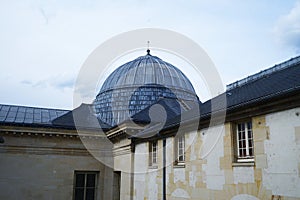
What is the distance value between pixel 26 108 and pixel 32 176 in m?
5.79

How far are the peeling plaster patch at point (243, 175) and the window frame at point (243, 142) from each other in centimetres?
24

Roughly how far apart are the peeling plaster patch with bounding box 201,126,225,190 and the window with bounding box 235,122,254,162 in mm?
473

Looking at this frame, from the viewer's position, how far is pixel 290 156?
6.70m

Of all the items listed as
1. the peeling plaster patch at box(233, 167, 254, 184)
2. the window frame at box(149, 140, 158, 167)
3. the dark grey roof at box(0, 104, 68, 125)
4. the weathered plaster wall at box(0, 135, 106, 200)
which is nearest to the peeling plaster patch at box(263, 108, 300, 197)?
the peeling plaster patch at box(233, 167, 254, 184)

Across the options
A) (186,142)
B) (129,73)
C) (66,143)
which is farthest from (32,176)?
(129,73)

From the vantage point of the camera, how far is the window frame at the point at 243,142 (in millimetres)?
8158

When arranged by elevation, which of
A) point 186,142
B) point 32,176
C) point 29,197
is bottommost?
point 29,197

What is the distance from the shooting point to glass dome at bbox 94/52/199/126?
898 inches

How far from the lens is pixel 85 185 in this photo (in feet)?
57.8

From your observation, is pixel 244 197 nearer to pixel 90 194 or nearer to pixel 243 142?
pixel 243 142

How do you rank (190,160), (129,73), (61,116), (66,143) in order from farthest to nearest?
(129,73) → (61,116) → (66,143) → (190,160)

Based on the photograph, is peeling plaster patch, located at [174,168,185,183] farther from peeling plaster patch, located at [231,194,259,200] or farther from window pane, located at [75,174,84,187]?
window pane, located at [75,174,84,187]

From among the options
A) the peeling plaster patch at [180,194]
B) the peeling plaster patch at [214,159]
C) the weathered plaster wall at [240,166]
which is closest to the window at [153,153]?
the weathered plaster wall at [240,166]

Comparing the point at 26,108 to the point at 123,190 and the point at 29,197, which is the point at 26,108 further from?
A: the point at 123,190
